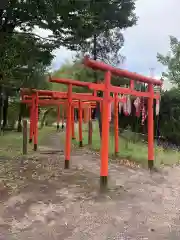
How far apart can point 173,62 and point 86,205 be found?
1354 cm

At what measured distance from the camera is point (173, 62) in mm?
17672

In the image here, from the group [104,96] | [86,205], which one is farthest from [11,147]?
[86,205]

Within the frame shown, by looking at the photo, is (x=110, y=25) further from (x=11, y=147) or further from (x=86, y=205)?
(x=86, y=205)

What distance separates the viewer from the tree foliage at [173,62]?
17634mm

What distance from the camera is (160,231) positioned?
4746 millimetres

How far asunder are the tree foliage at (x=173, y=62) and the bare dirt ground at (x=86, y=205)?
34.1 ft

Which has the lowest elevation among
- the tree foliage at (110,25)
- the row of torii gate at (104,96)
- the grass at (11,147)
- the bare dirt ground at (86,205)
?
the bare dirt ground at (86,205)

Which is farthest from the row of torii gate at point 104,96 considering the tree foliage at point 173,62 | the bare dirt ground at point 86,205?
the tree foliage at point 173,62

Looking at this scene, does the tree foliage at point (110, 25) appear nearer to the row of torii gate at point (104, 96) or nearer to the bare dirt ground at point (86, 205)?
the row of torii gate at point (104, 96)

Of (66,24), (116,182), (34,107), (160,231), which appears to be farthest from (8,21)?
(160,231)

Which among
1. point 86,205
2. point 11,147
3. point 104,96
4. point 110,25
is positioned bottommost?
point 86,205

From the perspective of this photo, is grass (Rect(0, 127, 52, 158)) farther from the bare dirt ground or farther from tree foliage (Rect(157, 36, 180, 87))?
tree foliage (Rect(157, 36, 180, 87))

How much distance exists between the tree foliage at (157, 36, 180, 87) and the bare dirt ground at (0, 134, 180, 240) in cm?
1040

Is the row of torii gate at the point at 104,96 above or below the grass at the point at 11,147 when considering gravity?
above
